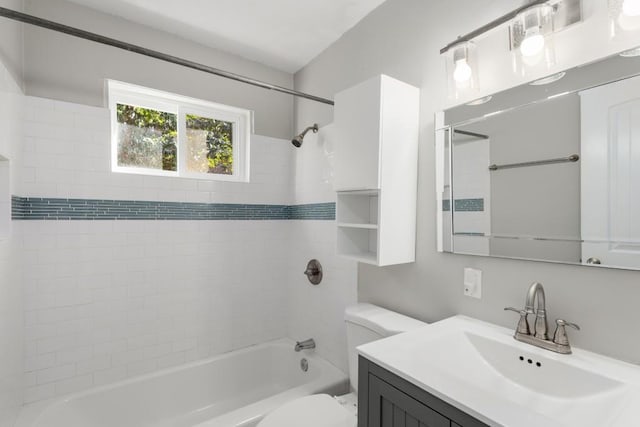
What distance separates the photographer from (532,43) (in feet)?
3.71

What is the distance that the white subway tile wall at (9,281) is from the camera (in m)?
1.41

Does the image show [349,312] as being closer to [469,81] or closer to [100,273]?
[469,81]

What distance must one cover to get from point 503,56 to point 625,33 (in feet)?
1.21

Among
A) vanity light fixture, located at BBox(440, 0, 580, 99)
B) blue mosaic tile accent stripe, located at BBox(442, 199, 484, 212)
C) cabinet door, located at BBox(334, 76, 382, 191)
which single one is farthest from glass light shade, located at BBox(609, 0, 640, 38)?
cabinet door, located at BBox(334, 76, 382, 191)

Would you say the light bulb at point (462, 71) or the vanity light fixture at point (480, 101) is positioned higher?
the light bulb at point (462, 71)

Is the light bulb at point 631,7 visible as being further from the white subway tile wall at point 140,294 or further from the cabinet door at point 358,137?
the white subway tile wall at point 140,294

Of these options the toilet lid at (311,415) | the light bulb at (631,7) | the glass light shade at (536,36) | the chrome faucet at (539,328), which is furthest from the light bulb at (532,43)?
the toilet lid at (311,415)

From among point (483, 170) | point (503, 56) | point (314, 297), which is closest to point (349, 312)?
point (314, 297)

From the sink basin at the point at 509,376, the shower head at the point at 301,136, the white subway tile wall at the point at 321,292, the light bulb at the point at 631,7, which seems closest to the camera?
the sink basin at the point at 509,376

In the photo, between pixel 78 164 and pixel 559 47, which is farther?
pixel 78 164

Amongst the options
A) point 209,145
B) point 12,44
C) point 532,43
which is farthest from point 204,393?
point 532,43

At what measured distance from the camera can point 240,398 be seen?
2.33 meters

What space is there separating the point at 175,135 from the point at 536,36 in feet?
7.10

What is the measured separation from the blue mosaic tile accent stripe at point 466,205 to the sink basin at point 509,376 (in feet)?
1.54
